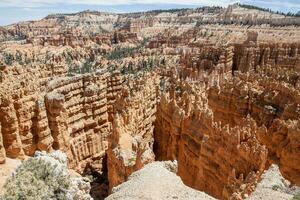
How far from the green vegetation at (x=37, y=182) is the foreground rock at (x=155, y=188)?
2.43m

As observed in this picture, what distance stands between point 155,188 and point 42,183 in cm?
438

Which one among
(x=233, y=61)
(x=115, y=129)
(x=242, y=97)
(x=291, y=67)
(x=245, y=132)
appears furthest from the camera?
(x=233, y=61)

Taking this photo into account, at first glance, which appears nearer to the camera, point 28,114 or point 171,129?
point 28,114

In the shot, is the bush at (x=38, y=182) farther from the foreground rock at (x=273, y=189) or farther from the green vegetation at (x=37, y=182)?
the foreground rock at (x=273, y=189)

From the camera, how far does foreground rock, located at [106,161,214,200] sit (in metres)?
14.9

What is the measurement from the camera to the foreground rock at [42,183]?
42.8 feet

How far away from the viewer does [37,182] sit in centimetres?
1355

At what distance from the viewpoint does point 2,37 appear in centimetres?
17925

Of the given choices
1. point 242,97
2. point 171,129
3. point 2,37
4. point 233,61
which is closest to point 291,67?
point 233,61

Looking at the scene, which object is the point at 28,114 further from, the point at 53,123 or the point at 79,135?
the point at 79,135

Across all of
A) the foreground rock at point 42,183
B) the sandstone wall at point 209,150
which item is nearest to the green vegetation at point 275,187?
the sandstone wall at point 209,150

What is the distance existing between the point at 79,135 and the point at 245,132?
14411mm

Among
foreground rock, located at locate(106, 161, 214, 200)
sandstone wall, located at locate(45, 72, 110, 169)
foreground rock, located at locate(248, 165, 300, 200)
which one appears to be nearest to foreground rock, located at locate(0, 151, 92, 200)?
foreground rock, located at locate(106, 161, 214, 200)

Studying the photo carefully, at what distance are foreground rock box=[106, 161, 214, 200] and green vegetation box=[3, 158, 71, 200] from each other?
243cm
